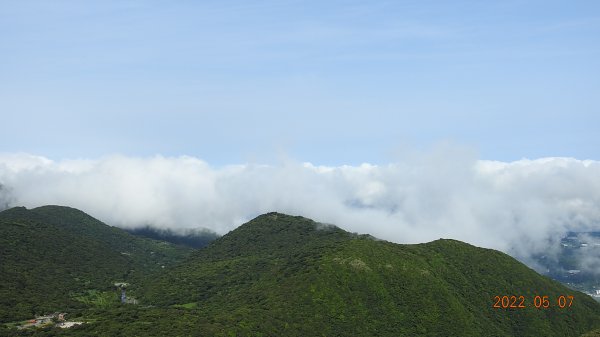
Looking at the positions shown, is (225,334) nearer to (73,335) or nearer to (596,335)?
(73,335)

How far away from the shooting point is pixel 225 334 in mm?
193500

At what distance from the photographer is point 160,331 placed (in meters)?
184

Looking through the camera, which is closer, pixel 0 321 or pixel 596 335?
pixel 596 335

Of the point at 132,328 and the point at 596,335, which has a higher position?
the point at 596,335

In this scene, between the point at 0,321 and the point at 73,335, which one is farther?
the point at 0,321

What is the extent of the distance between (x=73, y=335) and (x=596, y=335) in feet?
607

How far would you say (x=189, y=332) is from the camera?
612 feet

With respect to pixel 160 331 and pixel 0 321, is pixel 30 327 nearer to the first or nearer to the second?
pixel 0 321

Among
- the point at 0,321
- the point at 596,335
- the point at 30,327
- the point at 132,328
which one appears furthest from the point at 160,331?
the point at 596,335

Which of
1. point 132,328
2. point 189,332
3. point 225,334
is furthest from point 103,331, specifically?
point 225,334

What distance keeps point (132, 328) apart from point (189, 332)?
822 inches

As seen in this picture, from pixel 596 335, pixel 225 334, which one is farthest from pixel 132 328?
pixel 596 335

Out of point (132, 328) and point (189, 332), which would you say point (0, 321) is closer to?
point (132, 328)

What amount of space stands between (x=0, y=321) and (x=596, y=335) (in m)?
226
